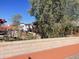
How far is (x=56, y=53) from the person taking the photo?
11680 mm

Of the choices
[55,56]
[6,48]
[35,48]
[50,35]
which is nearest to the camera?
[6,48]

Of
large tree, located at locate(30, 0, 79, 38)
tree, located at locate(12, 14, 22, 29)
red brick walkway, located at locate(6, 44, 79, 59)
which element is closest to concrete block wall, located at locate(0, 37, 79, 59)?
red brick walkway, located at locate(6, 44, 79, 59)

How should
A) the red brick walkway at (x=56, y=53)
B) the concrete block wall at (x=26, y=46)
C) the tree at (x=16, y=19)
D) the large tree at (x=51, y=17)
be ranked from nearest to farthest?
the concrete block wall at (x=26, y=46) → the red brick walkway at (x=56, y=53) → the large tree at (x=51, y=17) → the tree at (x=16, y=19)

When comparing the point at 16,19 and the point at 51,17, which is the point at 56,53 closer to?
the point at 51,17

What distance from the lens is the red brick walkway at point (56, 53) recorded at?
381 inches

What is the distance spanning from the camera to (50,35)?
2414 centimetres

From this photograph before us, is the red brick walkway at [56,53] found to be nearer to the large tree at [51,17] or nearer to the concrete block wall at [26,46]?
the concrete block wall at [26,46]

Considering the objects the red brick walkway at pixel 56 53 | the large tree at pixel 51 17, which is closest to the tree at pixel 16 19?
the large tree at pixel 51 17

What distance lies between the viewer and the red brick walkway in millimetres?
9680

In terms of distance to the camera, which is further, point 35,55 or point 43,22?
point 43,22

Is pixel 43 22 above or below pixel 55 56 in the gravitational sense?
above

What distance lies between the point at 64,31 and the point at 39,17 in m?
3.44

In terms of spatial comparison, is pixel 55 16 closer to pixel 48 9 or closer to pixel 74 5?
pixel 48 9

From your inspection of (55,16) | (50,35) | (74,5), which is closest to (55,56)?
(50,35)
